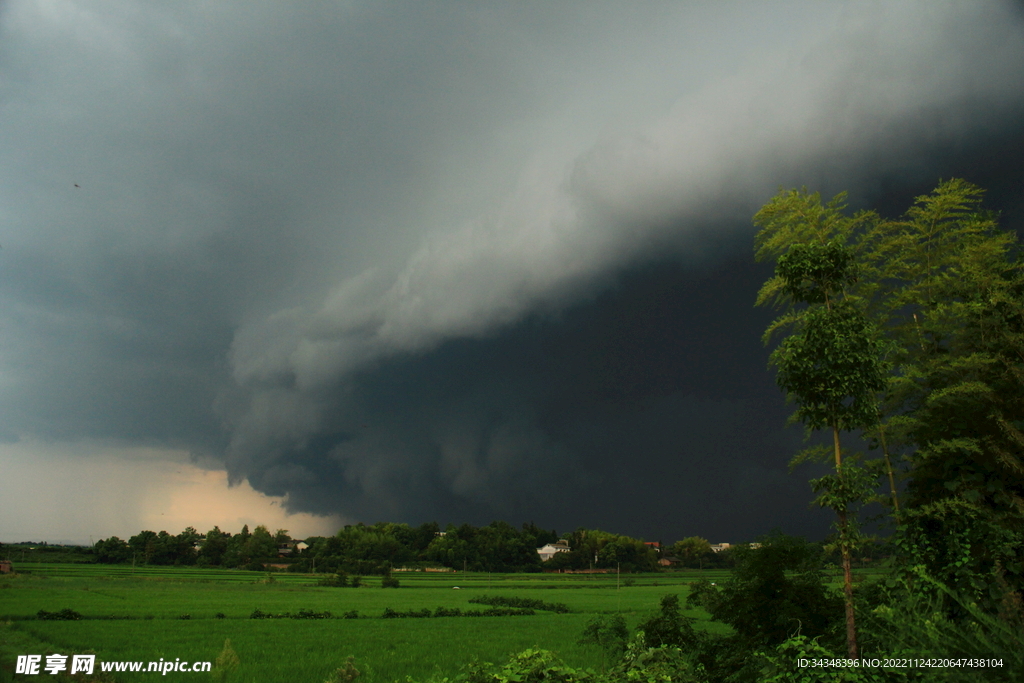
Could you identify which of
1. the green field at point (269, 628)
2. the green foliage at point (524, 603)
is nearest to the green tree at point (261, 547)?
the green field at point (269, 628)

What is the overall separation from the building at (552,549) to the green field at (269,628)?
55540 mm

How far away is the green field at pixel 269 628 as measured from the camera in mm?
21312

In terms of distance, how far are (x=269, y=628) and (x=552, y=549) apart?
97.4 meters

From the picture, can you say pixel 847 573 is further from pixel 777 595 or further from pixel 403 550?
pixel 403 550

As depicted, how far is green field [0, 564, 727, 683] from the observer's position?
69.9 ft

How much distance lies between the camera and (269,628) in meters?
31.4

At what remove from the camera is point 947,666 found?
425 centimetres

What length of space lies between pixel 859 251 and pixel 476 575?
93.6 metres

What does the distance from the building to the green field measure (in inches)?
2187

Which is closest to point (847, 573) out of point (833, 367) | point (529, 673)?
point (833, 367)

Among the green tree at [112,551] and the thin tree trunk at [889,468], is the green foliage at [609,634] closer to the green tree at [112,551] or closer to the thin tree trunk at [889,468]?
the thin tree trunk at [889,468]

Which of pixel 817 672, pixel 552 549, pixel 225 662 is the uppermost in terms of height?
pixel 817 672

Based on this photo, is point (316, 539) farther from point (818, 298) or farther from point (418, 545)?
point (818, 298)

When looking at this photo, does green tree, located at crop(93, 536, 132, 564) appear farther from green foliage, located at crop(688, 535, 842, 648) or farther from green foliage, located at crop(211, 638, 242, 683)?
green foliage, located at crop(688, 535, 842, 648)
